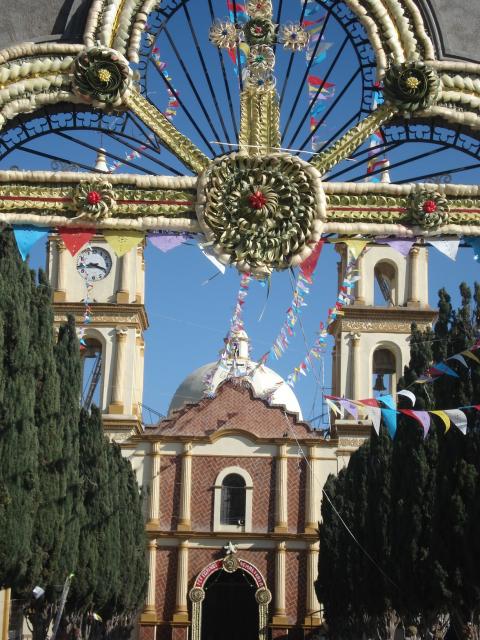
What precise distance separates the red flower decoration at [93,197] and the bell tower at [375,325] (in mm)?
30388

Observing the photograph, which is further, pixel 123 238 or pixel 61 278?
pixel 61 278

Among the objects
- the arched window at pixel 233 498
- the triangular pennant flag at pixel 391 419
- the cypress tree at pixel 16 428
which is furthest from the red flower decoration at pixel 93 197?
the arched window at pixel 233 498

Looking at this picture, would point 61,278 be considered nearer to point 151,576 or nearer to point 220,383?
point 220,383

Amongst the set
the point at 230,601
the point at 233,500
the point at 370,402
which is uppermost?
the point at 233,500

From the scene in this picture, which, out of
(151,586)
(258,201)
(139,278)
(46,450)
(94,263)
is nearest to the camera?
(258,201)

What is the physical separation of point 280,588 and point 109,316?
11.5 metres

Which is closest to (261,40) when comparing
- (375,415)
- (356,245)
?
(356,245)

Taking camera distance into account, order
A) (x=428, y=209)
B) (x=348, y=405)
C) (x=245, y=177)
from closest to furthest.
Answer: (x=245, y=177) < (x=428, y=209) < (x=348, y=405)

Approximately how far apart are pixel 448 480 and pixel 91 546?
10207mm

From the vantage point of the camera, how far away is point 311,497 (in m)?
42.3

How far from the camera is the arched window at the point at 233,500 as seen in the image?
42531 mm

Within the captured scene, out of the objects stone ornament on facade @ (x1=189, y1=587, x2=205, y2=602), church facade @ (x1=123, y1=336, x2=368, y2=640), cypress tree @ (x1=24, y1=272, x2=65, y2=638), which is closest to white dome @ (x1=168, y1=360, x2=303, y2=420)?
church facade @ (x1=123, y1=336, x2=368, y2=640)

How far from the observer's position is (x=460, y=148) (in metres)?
11.5

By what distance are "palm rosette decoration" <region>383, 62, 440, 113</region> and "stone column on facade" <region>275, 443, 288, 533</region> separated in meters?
32.2
